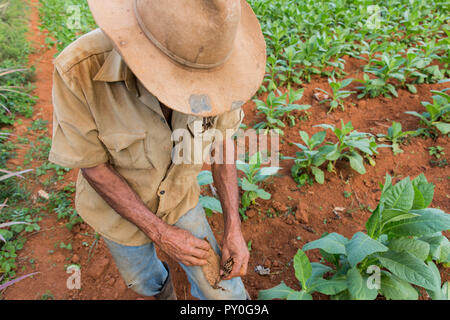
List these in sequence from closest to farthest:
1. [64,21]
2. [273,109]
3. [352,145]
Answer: [352,145]
[273,109]
[64,21]

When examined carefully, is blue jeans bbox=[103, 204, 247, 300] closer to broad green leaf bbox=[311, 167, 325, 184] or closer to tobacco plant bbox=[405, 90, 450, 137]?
broad green leaf bbox=[311, 167, 325, 184]

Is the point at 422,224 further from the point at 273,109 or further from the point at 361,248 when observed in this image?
the point at 273,109

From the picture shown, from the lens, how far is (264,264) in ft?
8.35

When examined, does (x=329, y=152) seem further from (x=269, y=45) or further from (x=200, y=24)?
(x=269, y=45)

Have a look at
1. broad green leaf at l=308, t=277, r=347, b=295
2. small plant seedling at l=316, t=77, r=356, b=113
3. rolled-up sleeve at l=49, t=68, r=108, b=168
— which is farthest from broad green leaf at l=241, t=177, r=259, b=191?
small plant seedling at l=316, t=77, r=356, b=113

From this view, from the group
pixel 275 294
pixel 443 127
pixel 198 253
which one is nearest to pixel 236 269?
pixel 198 253

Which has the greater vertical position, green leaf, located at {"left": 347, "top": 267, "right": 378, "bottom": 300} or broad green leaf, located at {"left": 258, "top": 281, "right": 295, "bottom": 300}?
green leaf, located at {"left": 347, "top": 267, "right": 378, "bottom": 300}

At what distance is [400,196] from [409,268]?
0.40m

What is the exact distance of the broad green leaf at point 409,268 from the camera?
1605 mm

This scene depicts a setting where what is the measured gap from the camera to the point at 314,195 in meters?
3.05

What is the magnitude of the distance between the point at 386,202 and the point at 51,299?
8.28 feet

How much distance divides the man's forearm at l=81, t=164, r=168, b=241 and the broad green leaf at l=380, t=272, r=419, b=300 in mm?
1345

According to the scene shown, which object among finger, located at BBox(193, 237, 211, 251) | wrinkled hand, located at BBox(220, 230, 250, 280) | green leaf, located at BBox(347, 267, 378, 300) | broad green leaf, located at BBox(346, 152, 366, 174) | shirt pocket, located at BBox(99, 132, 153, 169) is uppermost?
shirt pocket, located at BBox(99, 132, 153, 169)

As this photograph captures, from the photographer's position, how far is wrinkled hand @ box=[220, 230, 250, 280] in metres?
1.79
